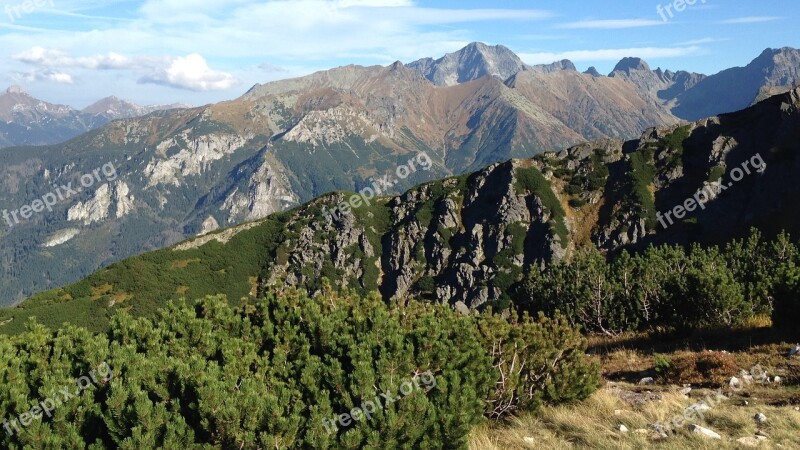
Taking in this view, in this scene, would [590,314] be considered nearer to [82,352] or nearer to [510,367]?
[510,367]

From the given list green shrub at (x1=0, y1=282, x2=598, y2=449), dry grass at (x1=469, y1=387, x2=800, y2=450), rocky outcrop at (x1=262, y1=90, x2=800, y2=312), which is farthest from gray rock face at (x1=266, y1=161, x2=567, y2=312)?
dry grass at (x1=469, y1=387, x2=800, y2=450)

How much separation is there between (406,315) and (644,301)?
20.8 meters

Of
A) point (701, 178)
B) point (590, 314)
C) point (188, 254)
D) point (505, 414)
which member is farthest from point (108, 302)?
point (701, 178)

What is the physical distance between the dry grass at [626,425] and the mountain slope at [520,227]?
136 metres

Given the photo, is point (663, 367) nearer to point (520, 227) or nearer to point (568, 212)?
point (568, 212)

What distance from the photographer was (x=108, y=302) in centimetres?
14912

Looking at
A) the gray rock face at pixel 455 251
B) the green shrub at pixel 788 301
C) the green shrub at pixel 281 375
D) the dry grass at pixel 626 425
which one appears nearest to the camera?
the green shrub at pixel 281 375

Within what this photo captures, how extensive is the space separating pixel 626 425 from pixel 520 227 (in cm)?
16979

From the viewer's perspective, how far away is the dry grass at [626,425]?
11.3 m

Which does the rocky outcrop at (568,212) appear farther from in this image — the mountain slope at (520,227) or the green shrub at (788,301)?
the green shrub at (788,301)

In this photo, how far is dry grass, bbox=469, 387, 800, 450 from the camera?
11266 mm

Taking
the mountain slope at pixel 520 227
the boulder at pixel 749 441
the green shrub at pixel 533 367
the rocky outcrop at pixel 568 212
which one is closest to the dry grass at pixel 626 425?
the boulder at pixel 749 441

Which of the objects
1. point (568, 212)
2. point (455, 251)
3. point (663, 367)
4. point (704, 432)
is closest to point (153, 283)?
point (455, 251)

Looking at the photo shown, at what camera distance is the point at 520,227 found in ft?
585
